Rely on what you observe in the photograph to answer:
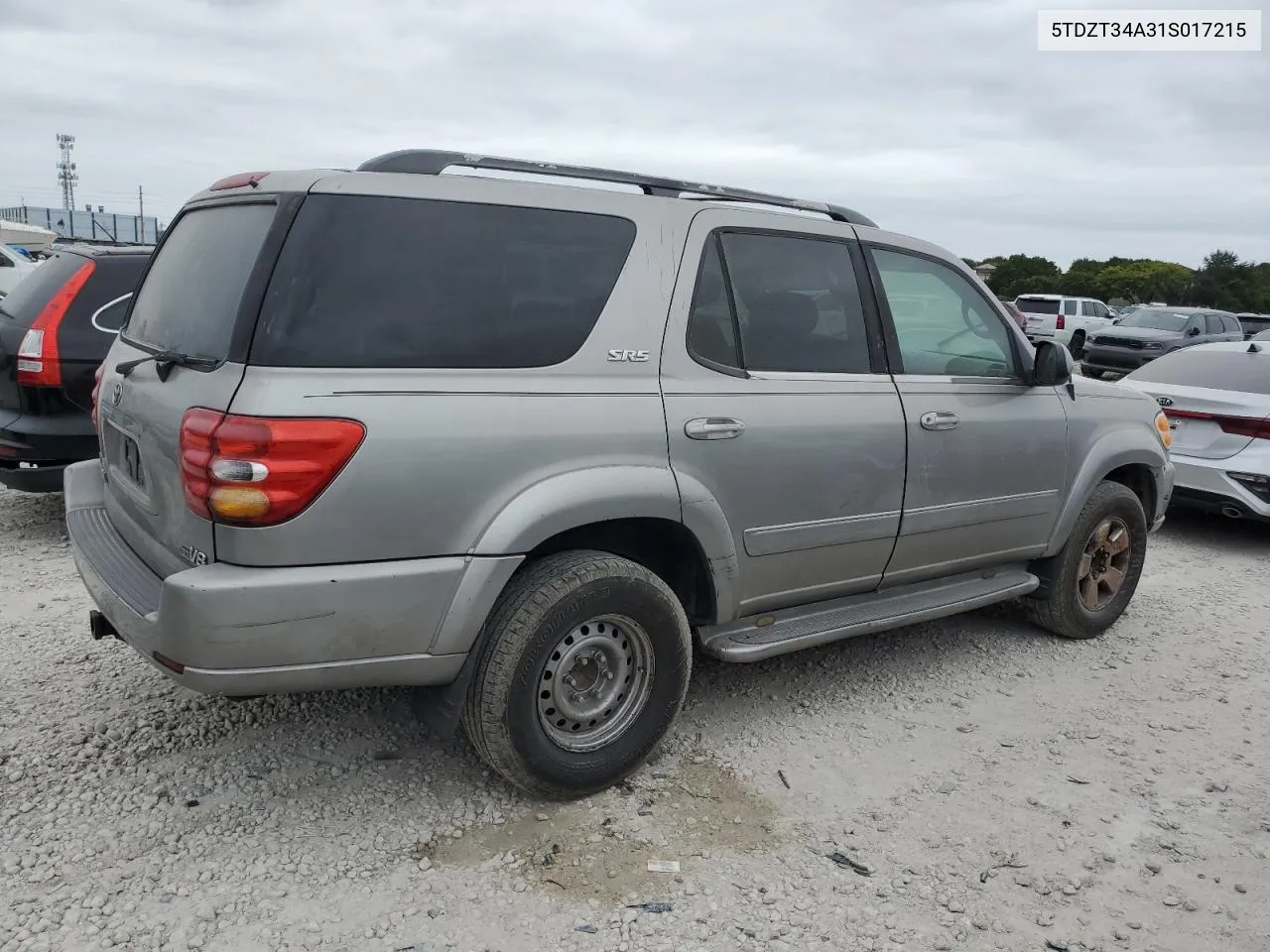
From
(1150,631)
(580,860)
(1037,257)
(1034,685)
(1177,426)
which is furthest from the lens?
(1037,257)

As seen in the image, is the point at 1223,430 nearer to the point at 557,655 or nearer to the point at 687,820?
the point at 687,820

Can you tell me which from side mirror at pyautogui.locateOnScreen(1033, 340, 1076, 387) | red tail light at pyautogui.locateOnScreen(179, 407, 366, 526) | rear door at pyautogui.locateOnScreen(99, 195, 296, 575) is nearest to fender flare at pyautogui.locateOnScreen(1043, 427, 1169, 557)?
side mirror at pyautogui.locateOnScreen(1033, 340, 1076, 387)

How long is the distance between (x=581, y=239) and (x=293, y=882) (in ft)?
6.68

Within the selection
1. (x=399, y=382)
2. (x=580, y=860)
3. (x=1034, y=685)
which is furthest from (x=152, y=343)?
(x=1034, y=685)

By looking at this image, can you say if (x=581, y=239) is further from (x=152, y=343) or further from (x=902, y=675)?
(x=902, y=675)

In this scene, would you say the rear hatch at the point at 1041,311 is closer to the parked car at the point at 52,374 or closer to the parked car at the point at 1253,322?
the parked car at the point at 1253,322

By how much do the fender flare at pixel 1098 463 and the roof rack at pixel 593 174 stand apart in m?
1.57

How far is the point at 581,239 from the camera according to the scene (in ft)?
10.4

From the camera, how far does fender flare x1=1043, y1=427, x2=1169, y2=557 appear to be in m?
4.66

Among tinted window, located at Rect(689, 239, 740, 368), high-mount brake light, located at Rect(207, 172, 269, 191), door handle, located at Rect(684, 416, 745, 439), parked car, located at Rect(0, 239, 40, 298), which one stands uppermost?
parked car, located at Rect(0, 239, 40, 298)

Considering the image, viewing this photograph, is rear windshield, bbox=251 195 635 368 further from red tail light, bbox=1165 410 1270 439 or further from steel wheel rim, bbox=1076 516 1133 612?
red tail light, bbox=1165 410 1270 439

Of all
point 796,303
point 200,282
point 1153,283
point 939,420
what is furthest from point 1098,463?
point 1153,283

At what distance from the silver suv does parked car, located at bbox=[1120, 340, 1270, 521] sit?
11.6ft

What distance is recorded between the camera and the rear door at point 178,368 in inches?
107
